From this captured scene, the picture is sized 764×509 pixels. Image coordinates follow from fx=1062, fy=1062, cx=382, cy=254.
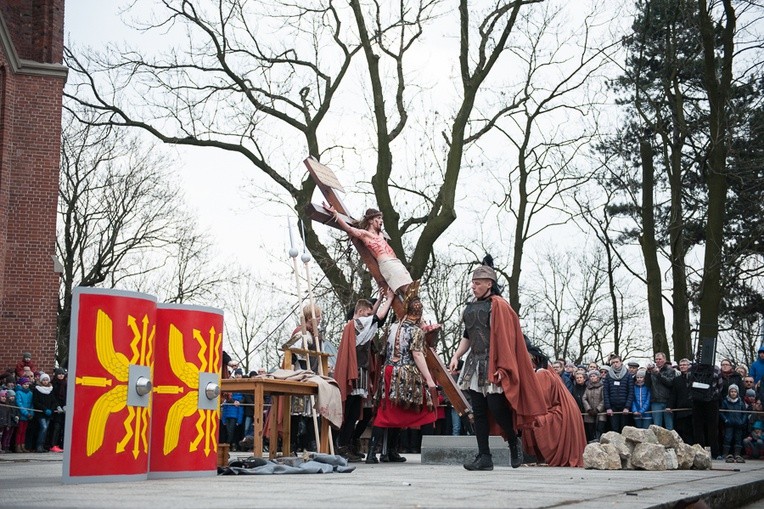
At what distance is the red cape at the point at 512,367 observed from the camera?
37.1 feet

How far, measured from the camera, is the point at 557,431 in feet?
46.1

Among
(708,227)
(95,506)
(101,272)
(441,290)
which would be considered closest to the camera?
(95,506)

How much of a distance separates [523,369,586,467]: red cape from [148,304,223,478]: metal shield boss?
6.03 metres

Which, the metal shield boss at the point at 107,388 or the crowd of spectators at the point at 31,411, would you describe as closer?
the metal shield boss at the point at 107,388

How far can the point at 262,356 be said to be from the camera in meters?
70.9

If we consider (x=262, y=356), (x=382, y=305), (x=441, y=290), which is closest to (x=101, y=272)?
(x=441, y=290)

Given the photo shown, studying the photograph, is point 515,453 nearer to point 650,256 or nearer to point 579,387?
point 579,387

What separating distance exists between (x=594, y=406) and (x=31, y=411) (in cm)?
1110

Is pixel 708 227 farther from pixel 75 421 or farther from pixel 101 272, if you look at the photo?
pixel 101 272

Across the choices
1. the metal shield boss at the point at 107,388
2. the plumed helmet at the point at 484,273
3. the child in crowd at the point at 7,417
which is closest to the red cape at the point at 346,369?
the plumed helmet at the point at 484,273

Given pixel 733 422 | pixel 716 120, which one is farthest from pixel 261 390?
pixel 716 120

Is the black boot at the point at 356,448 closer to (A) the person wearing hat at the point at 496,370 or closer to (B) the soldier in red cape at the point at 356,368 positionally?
(B) the soldier in red cape at the point at 356,368

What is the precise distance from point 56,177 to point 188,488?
70.2 ft

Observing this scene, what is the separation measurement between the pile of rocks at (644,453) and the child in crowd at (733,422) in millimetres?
6172
